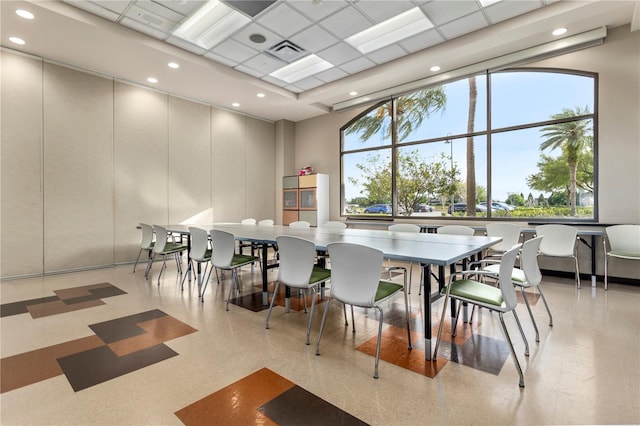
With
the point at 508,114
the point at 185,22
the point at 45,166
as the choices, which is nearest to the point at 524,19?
the point at 508,114

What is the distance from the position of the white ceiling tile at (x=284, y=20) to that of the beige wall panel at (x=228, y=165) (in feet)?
11.4

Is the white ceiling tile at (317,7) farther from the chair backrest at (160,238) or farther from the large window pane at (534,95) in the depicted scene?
the chair backrest at (160,238)

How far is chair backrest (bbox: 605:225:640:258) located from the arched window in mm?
563

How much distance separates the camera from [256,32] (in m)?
4.49

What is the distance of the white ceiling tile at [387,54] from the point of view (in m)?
5.02

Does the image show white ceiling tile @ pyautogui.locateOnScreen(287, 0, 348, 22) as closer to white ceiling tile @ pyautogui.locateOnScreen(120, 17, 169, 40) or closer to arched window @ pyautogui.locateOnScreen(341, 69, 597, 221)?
white ceiling tile @ pyautogui.locateOnScreen(120, 17, 169, 40)

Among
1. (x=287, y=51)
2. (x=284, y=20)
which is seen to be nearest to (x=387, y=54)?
(x=287, y=51)

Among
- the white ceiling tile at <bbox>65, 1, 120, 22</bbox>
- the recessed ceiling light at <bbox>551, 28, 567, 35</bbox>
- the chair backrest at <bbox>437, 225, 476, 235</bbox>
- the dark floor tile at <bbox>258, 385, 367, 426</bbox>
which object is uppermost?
the white ceiling tile at <bbox>65, 1, 120, 22</bbox>

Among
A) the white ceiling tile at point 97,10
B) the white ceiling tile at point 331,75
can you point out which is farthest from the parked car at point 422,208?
the white ceiling tile at point 97,10

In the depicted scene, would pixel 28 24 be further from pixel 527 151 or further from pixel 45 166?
pixel 527 151

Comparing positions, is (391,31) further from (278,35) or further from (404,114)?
(404,114)

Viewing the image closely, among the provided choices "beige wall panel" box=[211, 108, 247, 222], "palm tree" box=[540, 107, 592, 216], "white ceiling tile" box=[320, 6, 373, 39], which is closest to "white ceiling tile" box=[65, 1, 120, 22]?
"white ceiling tile" box=[320, 6, 373, 39]

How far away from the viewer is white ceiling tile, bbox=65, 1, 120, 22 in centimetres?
382

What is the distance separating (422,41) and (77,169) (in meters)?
6.16
